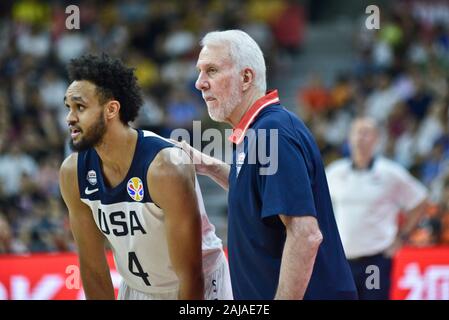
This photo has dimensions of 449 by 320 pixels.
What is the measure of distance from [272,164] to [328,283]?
25.7 inches

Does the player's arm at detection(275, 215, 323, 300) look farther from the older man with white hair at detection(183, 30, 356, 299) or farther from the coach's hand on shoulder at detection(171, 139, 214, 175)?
the coach's hand on shoulder at detection(171, 139, 214, 175)

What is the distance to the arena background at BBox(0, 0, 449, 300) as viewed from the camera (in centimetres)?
1262

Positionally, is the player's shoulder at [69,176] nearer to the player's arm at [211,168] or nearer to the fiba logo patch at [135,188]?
the fiba logo patch at [135,188]

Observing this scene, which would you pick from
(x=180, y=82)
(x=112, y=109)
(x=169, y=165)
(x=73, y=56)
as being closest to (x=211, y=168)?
(x=169, y=165)

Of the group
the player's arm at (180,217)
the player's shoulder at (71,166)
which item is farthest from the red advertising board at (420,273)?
the player's shoulder at (71,166)

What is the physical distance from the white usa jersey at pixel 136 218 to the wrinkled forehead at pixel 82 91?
372mm

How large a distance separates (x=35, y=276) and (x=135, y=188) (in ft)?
14.6

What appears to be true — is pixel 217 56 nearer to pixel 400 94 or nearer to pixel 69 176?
pixel 69 176

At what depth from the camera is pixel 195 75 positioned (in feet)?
53.2

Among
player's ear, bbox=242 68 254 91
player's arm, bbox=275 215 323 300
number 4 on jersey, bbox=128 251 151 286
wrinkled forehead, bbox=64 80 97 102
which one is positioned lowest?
number 4 on jersey, bbox=128 251 151 286

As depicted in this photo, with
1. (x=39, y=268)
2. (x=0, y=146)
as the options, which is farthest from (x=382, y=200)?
(x=0, y=146)

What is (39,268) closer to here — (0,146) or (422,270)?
(422,270)

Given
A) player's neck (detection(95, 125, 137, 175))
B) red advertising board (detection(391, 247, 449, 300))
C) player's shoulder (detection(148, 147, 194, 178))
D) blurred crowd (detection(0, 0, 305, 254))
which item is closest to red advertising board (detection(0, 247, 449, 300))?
red advertising board (detection(391, 247, 449, 300))

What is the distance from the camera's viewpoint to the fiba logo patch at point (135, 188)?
4566 mm
